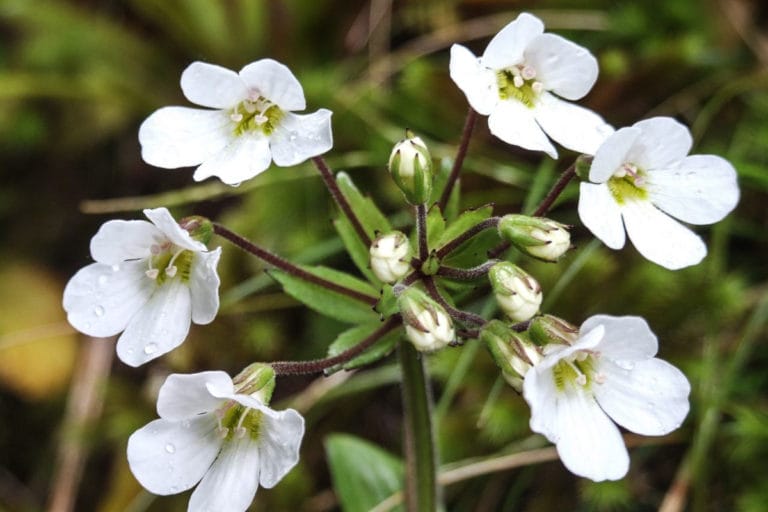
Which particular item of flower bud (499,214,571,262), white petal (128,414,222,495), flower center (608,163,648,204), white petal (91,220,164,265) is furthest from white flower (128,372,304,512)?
flower center (608,163,648,204)

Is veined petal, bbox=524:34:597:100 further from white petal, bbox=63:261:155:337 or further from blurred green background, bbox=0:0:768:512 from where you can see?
white petal, bbox=63:261:155:337

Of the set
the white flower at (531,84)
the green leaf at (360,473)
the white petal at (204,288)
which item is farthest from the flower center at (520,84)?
the green leaf at (360,473)

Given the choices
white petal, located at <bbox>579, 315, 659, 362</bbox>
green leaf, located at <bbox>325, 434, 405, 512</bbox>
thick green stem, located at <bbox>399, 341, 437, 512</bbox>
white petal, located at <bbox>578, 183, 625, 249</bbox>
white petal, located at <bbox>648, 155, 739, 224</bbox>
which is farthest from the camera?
green leaf, located at <bbox>325, 434, 405, 512</bbox>

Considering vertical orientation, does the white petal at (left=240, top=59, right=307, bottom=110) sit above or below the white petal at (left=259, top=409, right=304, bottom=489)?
above

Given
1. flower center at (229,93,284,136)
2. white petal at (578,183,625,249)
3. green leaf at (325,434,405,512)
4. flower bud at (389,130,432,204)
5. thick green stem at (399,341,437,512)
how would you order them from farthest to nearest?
green leaf at (325,434,405,512) → thick green stem at (399,341,437,512) → flower center at (229,93,284,136) → flower bud at (389,130,432,204) → white petal at (578,183,625,249)

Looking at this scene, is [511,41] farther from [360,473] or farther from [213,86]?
[360,473]

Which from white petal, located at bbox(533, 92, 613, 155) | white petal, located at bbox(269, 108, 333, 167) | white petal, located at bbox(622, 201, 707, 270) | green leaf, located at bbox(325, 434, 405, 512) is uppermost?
white petal, located at bbox(269, 108, 333, 167)

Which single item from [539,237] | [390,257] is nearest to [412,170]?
[390,257]
